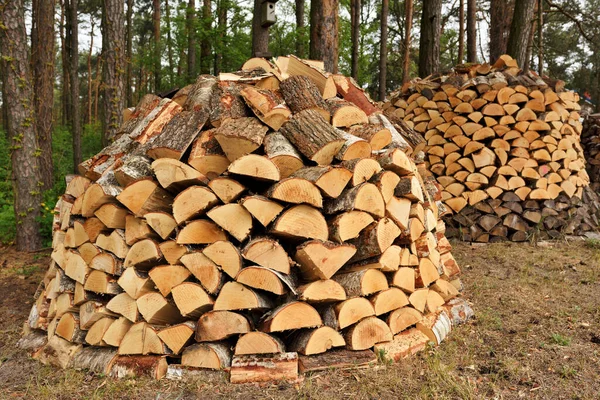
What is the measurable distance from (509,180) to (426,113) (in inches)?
57.0

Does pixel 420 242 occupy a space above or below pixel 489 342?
above

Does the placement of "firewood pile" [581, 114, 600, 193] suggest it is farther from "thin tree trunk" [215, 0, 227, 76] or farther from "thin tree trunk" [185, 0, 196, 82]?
"thin tree trunk" [185, 0, 196, 82]

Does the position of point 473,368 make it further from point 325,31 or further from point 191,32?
point 191,32

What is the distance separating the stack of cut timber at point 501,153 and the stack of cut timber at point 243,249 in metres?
3.24

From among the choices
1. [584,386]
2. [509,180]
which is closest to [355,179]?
[584,386]

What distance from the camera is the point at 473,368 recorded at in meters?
2.68

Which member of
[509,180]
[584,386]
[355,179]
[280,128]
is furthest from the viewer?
[509,180]

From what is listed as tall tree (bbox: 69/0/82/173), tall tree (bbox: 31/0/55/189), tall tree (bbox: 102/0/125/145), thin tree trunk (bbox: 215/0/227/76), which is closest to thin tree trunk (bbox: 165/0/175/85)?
thin tree trunk (bbox: 215/0/227/76)

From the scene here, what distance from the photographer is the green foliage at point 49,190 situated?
5976 mm

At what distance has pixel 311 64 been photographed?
3750 mm

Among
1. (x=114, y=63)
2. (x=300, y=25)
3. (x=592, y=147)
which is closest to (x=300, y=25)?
(x=300, y=25)

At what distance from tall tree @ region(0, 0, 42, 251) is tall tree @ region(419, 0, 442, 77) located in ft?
19.7

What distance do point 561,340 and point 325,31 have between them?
4.37 metres

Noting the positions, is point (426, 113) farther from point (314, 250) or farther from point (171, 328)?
point (171, 328)
